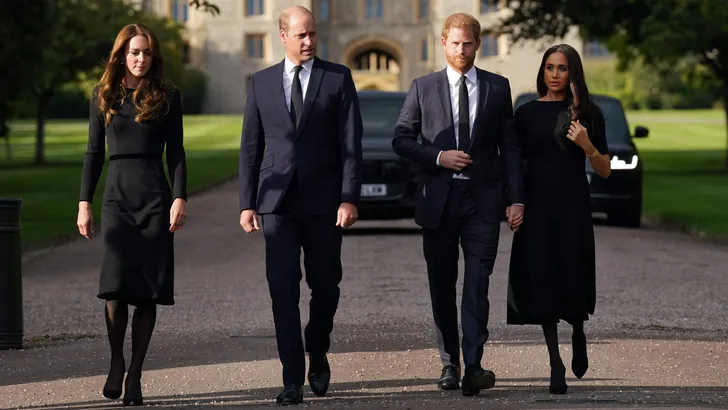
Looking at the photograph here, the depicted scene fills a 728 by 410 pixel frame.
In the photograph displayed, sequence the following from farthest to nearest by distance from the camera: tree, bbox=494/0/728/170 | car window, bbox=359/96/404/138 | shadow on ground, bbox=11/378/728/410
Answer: tree, bbox=494/0/728/170 → car window, bbox=359/96/404/138 → shadow on ground, bbox=11/378/728/410

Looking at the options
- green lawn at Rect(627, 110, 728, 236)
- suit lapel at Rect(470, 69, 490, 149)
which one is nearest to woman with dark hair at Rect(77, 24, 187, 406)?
suit lapel at Rect(470, 69, 490, 149)

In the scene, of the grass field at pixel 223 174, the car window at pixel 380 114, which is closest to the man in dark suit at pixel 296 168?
the car window at pixel 380 114

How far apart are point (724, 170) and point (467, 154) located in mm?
32574

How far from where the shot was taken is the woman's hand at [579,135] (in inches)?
304

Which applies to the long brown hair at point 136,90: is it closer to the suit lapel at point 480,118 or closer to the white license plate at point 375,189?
the suit lapel at point 480,118

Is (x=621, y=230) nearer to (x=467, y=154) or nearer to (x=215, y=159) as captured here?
(x=467, y=154)

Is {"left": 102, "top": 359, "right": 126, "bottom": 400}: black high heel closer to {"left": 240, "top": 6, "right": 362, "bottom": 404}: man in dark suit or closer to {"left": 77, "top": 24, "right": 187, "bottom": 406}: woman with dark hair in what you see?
{"left": 77, "top": 24, "right": 187, "bottom": 406}: woman with dark hair

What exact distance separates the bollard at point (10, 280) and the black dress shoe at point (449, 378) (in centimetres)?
350

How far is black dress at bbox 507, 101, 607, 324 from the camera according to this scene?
7828mm

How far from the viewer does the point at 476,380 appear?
737cm

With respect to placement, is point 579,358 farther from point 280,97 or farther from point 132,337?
point 132,337

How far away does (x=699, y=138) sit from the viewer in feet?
207

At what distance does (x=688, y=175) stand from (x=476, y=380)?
3072 cm

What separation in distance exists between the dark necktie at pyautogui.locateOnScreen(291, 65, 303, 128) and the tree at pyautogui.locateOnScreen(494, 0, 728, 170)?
1080 inches
